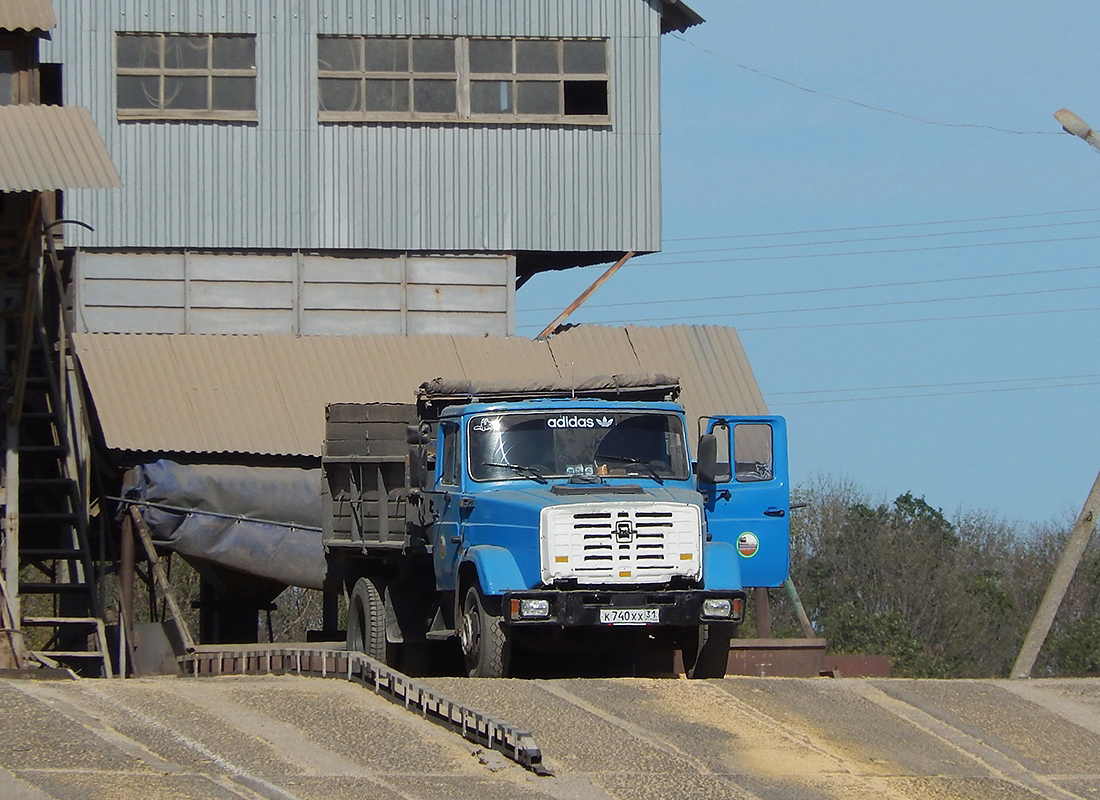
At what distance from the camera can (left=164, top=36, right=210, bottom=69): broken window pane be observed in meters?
27.5

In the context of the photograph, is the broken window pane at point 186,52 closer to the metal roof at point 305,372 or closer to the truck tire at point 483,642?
the metal roof at point 305,372

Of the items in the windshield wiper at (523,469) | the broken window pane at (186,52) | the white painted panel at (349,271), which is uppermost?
the broken window pane at (186,52)

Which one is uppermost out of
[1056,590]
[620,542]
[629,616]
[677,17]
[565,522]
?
[677,17]

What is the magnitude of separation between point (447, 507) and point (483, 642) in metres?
1.64

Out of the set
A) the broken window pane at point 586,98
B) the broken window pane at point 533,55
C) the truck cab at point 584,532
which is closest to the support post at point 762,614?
the truck cab at point 584,532

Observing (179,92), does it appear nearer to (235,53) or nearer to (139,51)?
(139,51)

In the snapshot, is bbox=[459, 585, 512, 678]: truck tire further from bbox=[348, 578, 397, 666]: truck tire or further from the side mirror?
the side mirror

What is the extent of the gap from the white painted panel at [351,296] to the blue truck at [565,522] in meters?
9.57

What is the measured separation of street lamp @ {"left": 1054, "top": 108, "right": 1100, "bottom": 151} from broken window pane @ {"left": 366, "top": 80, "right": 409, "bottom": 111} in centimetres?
1108

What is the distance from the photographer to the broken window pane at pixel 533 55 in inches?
1110

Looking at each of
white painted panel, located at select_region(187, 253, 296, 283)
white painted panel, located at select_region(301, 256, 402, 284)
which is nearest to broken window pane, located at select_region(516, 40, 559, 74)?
white painted panel, located at select_region(301, 256, 402, 284)

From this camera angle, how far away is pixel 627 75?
28438 millimetres

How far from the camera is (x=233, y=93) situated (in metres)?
27.8

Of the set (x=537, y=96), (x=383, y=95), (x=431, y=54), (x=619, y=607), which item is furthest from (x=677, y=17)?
(x=619, y=607)
